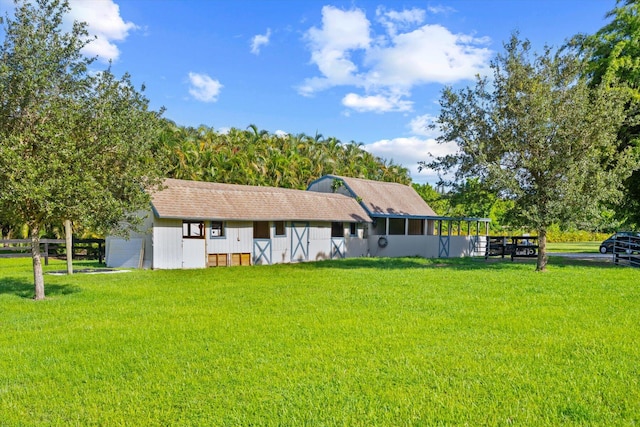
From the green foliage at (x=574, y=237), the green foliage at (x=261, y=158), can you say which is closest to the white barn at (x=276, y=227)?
the green foliage at (x=261, y=158)

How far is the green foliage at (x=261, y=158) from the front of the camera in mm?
37656

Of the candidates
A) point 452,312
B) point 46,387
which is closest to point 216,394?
point 46,387

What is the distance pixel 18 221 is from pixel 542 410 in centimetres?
1205

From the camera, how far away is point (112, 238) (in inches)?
830

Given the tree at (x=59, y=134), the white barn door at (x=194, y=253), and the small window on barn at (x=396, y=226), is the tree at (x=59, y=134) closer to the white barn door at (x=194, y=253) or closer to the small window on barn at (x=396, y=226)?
the white barn door at (x=194, y=253)

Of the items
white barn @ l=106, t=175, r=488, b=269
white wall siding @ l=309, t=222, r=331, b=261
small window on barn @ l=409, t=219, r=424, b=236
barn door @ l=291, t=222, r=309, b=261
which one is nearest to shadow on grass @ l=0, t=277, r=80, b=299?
white barn @ l=106, t=175, r=488, b=269

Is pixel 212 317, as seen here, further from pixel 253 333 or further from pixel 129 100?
pixel 129 100

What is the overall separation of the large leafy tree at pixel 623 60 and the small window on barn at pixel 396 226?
46.6ft

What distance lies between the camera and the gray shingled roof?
30.0 m

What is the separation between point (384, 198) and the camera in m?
31.8

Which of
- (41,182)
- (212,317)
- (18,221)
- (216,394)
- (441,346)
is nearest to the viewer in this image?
(216,394)

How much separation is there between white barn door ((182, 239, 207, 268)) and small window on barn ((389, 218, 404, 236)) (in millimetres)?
15436

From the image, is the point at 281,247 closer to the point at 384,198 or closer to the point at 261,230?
the point at 261,230

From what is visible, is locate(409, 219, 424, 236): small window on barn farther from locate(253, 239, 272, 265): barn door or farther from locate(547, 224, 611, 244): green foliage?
locate(547, 224, 611, 244): green foliage
